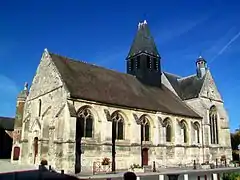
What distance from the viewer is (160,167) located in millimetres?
28234

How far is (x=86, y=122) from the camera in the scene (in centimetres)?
2394

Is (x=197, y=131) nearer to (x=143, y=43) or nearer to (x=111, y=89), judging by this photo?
(x=111, y=89)

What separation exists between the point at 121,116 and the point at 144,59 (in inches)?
450

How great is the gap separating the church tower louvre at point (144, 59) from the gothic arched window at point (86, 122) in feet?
41.0

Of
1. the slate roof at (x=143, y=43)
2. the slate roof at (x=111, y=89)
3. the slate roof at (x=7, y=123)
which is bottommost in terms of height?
the slate roof at (x=7, y=123)

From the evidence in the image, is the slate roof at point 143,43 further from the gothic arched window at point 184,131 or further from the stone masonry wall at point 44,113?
the stone masonry wall at point 44,113

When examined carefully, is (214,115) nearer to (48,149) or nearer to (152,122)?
(152,122)

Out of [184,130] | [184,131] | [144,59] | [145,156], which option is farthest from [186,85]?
[145,156]

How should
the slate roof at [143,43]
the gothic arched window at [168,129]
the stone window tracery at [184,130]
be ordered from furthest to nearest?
the slate roof at [143,43], the stone window tracery at [184,130], the gothic arched window at [168,129]

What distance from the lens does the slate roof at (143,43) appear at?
36.4 m

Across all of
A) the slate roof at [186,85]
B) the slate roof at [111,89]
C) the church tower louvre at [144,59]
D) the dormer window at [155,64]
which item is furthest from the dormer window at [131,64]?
the slate roof at [186,85]

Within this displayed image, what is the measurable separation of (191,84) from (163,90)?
4.90 m

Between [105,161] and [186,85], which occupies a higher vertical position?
[186,85]

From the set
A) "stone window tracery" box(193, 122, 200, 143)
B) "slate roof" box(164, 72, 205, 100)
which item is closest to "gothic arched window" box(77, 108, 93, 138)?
"stone window tracery" box(193, 122, 200, 143)
